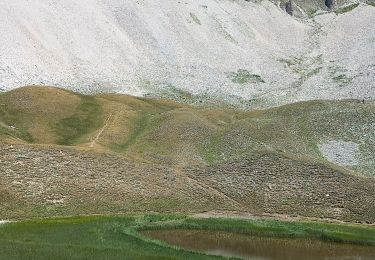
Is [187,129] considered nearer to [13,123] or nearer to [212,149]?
[212,149]

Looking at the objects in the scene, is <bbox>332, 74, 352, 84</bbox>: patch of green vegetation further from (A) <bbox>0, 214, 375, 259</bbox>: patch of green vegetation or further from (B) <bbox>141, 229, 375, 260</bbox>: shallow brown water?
(B) <bbox>141, 229, 375, 260</bbox>: shallow brown water

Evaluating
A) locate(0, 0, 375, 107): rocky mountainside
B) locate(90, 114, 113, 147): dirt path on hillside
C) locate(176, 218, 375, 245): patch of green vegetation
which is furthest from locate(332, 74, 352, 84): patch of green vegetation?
locate(176, 218, 375, 245): patch of green vegetation

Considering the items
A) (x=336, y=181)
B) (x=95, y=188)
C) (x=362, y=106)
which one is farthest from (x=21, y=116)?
(x=362, y=106)

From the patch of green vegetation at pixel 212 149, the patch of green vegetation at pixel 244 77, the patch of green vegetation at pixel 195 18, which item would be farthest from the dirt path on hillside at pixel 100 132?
the patch of green vegetation at pixel 195 18

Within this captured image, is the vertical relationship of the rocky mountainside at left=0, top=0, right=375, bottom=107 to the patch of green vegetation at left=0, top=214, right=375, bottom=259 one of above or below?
above

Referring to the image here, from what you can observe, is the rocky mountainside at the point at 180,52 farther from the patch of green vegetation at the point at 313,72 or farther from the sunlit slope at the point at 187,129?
the sunlit slope at the point at 187,129

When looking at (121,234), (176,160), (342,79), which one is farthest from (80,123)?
(342,79)
